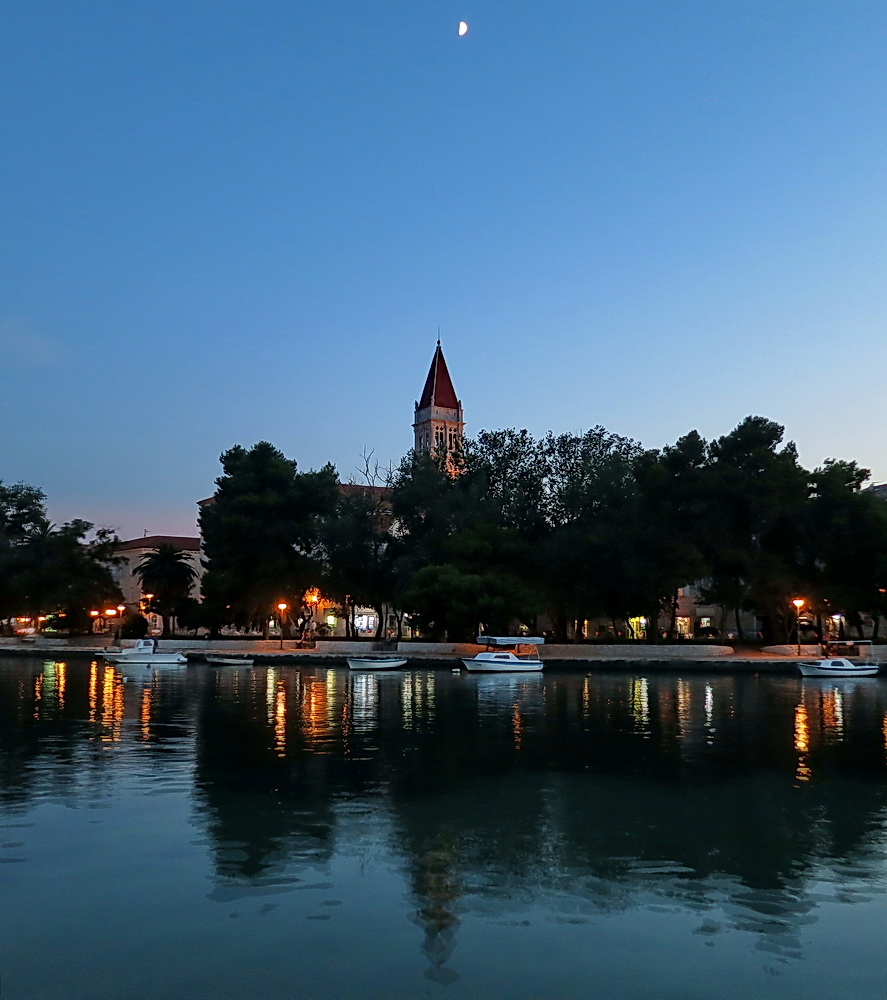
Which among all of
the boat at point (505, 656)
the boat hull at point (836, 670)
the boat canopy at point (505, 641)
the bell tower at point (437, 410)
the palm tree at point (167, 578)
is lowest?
the boat hull at point (836, 670)

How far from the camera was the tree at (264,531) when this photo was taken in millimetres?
71125

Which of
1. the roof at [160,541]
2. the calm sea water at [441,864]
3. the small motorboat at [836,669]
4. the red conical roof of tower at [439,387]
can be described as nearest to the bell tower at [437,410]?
the red conical roof of tower at [439,387]

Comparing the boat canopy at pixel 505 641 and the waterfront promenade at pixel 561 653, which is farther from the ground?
the boat canopy at pixel 505 641

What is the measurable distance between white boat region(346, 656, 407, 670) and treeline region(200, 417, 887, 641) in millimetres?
4797

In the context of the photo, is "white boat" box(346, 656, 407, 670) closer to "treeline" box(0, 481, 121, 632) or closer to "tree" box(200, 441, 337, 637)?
"tree" box(200, 441, 337, 637)

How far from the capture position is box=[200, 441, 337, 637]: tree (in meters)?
71.1

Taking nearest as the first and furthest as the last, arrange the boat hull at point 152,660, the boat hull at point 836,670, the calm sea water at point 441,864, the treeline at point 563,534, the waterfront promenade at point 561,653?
the calm sea water at point 441,864
the boat hull at point 836,670
the waterfront promenade at point 561,653
the treeline at point 563,534
the boat hull at point 152,660

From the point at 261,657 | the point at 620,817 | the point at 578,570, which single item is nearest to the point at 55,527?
the point at 261,657

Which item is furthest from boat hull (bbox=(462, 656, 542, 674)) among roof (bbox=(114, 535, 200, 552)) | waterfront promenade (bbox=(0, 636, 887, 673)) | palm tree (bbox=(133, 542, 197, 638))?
roof (bbox=(114, 535, 200, 552))

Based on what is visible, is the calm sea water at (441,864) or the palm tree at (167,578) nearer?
the calm sea water at (441,864)

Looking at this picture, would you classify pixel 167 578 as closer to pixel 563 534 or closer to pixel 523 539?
pixel 523 539

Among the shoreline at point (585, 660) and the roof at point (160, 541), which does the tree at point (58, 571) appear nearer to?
the shoreline at point (585, 660)

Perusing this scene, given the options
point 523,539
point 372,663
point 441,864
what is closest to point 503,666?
point 372,663

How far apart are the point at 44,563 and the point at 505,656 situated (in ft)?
142
